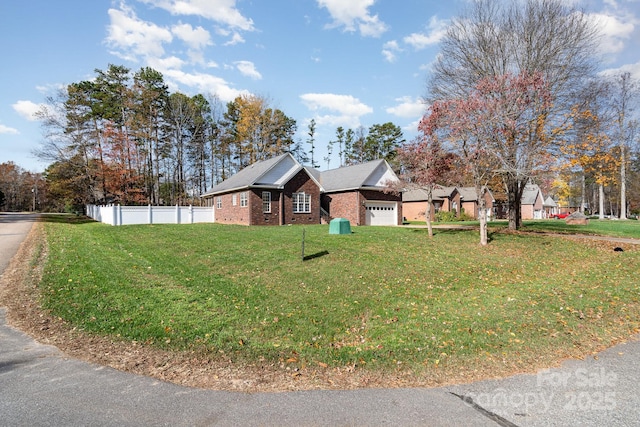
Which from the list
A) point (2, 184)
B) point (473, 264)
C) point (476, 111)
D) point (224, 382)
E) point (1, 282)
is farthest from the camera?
point (2, 184)

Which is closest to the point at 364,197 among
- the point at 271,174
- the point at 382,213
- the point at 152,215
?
the point at 382,213

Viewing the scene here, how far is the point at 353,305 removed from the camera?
666 cm

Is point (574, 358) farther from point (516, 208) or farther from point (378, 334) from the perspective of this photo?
Answer: point (516, 208)

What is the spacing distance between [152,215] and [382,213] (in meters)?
17.7

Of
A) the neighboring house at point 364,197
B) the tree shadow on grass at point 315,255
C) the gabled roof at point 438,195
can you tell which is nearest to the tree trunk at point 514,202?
the neighboring house at point 364,197

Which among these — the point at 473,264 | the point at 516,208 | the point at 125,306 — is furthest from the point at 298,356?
the point at 516,208

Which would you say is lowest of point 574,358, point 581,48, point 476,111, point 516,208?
point 574,358

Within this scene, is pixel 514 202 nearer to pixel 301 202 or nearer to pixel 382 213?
pixel 382 213

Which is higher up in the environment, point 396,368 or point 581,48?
point 581,48

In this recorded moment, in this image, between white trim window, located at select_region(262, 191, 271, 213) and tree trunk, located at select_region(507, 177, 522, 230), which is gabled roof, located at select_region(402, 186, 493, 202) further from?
white trim window, located at select_region(262, 191, 271, 213)

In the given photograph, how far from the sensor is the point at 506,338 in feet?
16.9

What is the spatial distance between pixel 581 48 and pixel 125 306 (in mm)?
23031

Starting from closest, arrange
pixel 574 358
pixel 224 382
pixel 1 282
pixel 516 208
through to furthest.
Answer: pixel 224 382, pixel 574 358, pixel 1 282, pixel 516 208

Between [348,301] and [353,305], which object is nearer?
[353,305]
